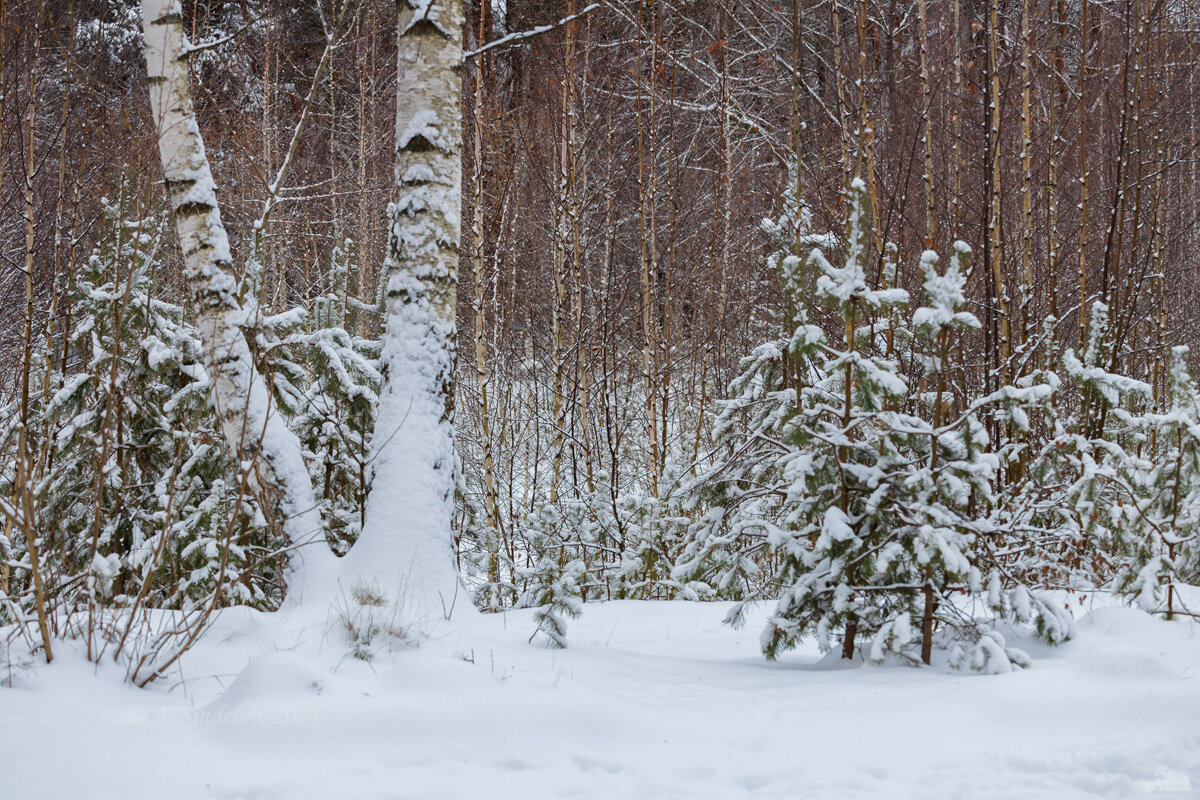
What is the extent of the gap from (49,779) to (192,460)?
2.88m

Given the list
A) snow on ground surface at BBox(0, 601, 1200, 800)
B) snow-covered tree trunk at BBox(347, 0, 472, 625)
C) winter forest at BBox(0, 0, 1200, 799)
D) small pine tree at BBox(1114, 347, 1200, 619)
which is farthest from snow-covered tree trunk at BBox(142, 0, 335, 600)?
small pine tree at BBox(1114, 347, 1200, 619)

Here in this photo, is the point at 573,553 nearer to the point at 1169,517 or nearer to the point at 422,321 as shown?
the point at 422,321

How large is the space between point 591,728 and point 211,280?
282cm

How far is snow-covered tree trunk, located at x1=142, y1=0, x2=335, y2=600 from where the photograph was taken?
3850mm

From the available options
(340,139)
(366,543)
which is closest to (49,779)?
(366,543)

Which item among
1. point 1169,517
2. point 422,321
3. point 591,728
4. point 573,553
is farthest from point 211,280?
point 1169,517

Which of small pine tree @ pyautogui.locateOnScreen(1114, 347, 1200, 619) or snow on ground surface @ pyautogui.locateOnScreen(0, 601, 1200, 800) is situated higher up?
small pine tree @ pyautogui.locateOnScreen(1114, 347, 1200, 619)

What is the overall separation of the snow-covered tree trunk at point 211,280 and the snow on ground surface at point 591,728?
3.13 ft

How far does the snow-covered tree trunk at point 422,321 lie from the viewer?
11.6 ft

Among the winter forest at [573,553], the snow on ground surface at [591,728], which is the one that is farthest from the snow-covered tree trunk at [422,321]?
the snow on ground surface at [591,728]

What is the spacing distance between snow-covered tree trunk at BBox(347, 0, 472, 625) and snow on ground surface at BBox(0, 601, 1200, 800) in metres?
0.63

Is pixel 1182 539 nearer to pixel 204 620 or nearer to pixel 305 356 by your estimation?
pixel 204 620

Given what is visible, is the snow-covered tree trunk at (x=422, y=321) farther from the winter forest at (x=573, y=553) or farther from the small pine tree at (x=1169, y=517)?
the small pine tree at (x=1169, y=517)

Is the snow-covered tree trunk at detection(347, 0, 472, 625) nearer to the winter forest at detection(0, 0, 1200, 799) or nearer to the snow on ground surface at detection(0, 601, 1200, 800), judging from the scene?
the winter forest at detection(0, 0, 1200, 799)
